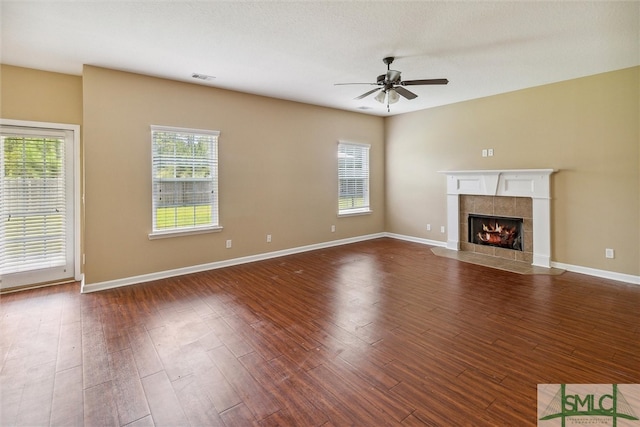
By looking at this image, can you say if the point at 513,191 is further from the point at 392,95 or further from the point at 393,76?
the point at 393,76

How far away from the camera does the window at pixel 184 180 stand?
4.50 m

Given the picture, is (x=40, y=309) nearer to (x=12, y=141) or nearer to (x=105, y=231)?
(x=105, y=231)

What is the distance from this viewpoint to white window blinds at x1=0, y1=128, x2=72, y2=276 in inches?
155

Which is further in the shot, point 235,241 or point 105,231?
point 235,241

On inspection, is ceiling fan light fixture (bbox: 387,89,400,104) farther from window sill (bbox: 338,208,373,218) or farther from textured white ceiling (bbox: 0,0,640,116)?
window sill (bbox: 338,208,373,218)

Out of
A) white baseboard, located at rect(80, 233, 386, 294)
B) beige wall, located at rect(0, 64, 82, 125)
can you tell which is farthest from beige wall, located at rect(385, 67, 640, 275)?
beige wall, located at rect(0, 64, 82, 125)

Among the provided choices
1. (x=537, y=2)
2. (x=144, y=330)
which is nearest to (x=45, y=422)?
(x=144, y=330)

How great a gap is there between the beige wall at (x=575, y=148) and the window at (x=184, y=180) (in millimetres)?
4552

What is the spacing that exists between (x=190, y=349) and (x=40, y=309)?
2.23 meters

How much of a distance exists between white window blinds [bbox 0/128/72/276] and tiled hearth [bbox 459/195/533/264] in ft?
21.7

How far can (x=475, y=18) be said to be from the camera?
9.34ft

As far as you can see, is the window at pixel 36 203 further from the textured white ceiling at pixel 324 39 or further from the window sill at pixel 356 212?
the window sill at pixel 356 212

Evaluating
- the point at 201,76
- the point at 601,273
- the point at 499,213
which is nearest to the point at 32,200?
the point at 201,76

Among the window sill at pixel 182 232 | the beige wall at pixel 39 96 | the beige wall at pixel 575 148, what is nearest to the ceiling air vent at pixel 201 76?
the beige wall at pixel 39 96
